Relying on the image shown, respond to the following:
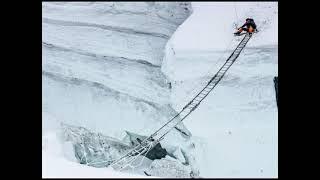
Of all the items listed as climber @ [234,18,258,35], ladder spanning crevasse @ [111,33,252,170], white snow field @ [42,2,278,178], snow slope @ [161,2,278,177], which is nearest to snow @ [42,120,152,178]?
white snow field @ [42,2,278,178]

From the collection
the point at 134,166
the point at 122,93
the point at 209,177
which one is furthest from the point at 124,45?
the point at 209,177

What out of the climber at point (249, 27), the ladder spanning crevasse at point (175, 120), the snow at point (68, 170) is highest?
the climber at point (249, 27)

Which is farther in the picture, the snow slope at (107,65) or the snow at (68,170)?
→ the snow slope at (107,65)

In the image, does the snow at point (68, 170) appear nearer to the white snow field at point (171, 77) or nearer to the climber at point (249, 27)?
the white snow field at point (171, 77)

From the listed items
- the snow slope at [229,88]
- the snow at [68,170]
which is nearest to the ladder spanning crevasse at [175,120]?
the snow slope at [229,88]

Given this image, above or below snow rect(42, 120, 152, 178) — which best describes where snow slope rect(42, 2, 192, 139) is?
Result: above

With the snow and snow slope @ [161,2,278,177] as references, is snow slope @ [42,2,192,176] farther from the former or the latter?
the snow

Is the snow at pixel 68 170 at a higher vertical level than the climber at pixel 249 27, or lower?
lower

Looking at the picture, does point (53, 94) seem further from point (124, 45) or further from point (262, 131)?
point (262, 131)
